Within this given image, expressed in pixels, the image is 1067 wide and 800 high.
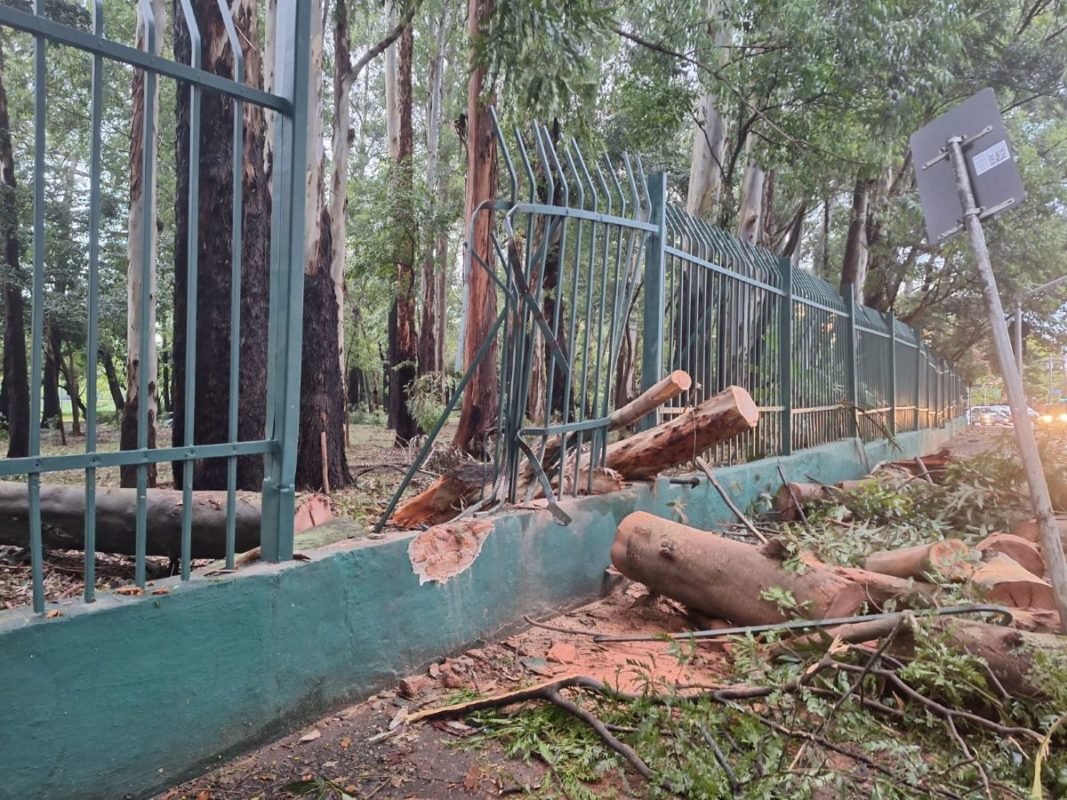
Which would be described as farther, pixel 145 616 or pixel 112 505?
pixel 112 505

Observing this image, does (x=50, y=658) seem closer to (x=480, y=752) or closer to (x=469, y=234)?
(x=480, y=752)

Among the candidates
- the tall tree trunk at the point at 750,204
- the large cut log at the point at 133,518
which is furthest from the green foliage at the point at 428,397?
the large cut log at the point at 133,518

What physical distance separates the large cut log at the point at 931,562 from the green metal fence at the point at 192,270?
10.2 feet

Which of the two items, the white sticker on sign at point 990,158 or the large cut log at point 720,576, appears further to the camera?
the large cut log at point 720,576

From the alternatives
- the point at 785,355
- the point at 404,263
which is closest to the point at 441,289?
the point at 404,263

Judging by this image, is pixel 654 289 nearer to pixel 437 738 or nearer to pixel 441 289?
pixel 437 738

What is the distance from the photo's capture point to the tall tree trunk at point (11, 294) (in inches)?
478

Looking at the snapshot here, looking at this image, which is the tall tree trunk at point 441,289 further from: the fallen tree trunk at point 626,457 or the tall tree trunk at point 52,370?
the fallen tree trunk at point 626,457

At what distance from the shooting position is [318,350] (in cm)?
839

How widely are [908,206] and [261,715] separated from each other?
1571 centimetres

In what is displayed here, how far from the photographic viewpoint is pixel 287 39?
271cm

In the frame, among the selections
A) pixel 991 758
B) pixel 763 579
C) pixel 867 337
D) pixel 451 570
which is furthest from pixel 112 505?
pixel 867 337

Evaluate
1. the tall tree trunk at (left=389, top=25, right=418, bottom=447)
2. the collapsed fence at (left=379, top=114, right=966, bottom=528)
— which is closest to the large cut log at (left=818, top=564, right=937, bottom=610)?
the collapsed fence at (left=379, top=114, right=966, bottom=528)

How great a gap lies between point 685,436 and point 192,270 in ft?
9.77
